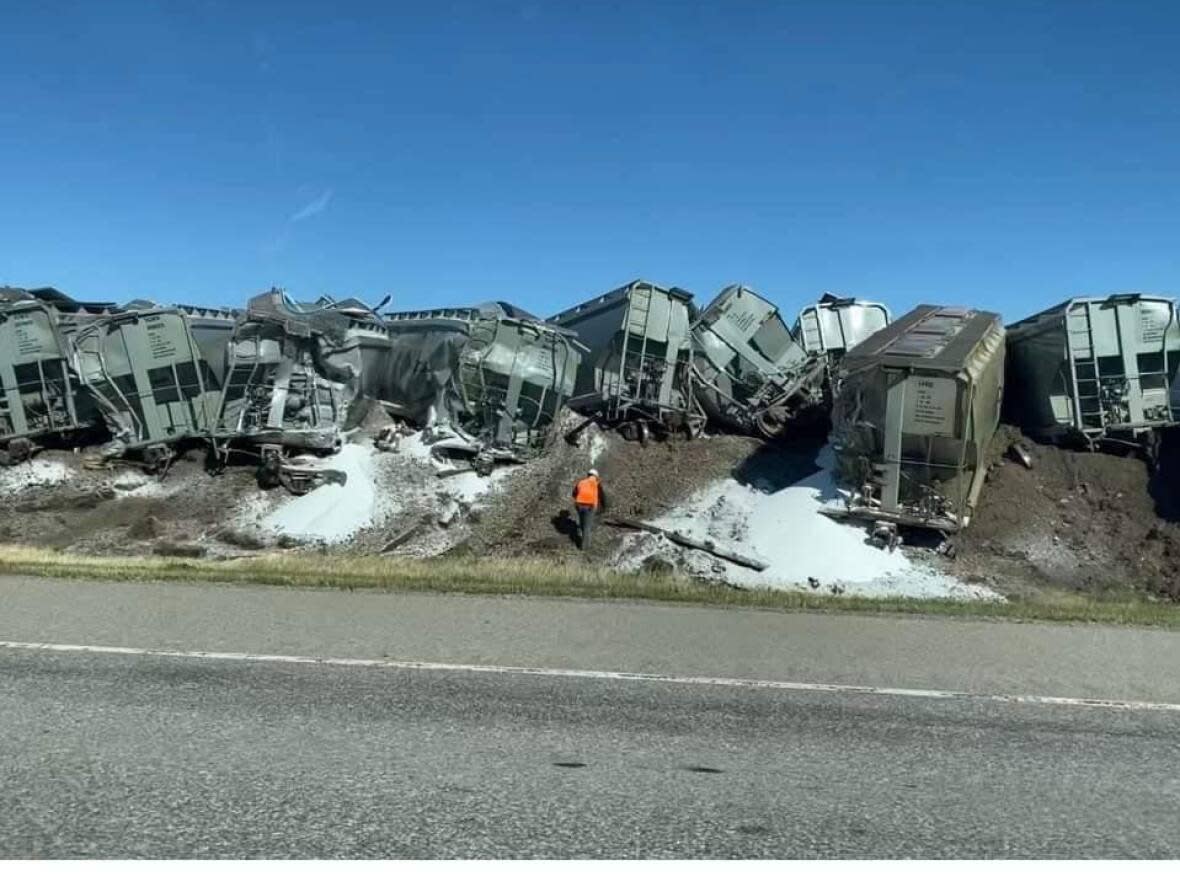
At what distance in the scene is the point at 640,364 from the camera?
20516mm

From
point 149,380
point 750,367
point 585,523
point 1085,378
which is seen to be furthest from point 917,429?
point 149,380

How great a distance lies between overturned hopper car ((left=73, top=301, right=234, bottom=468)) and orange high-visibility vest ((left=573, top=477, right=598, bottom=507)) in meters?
7.13

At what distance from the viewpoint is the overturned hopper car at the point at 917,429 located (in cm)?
1593

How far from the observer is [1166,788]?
4832 mm

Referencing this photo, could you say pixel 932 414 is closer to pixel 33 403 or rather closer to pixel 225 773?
pixel 225 773

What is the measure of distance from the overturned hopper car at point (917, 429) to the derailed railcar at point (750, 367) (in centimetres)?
344

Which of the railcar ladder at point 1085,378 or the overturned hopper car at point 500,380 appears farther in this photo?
the overturned hopper car at point 500,380

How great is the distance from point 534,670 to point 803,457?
1402 cm

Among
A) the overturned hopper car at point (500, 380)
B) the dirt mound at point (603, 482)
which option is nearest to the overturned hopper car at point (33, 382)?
the overturned hopper car at point (500, 380)

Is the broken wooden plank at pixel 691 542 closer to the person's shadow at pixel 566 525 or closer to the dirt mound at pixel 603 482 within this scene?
the dirt mound at pixel 603 482

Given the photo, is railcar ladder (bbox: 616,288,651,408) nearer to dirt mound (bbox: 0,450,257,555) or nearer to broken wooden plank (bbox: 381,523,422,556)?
broken wooden plank (bbox: 381,523,422,556)

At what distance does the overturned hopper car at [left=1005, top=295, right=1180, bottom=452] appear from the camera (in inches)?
722

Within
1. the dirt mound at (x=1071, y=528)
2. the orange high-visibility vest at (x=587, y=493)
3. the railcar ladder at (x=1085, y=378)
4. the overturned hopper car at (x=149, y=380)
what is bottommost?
the dirt mound at (x=1071, y=528)

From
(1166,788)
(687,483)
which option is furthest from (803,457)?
(1166,788)
